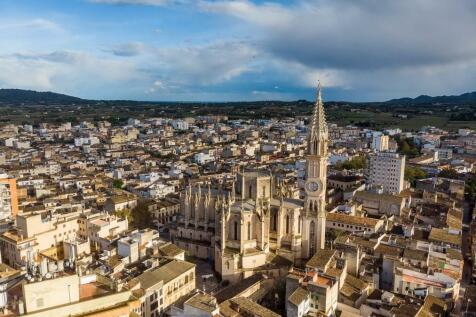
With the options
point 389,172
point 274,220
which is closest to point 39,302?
point 274,220

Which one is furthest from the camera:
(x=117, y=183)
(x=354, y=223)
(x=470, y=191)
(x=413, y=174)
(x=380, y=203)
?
(x=413, y=174)

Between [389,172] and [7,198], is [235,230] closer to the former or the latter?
[7,198]

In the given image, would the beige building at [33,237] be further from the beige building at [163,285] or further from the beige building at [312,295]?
the beige building at [312,295]

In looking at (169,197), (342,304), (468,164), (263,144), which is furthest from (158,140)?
(342,304)

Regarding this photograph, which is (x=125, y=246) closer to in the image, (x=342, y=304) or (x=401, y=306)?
(x=342, y=304)

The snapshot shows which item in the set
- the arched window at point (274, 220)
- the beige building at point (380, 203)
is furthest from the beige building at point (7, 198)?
the beige building at point (380, 203)
